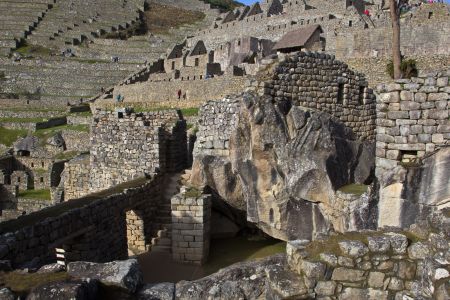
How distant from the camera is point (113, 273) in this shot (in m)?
5.14

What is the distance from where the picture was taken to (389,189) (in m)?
7.24

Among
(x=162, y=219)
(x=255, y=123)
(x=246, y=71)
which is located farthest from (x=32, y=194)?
(x=255, y=123)

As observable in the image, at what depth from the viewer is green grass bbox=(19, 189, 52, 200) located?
26388 millimetres

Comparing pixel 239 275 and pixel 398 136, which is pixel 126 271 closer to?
pixel 239 275

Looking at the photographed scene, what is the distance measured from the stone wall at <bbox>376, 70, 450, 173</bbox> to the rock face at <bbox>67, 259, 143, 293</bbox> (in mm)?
4351

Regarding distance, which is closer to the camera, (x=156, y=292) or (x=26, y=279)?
(x=26, y=279)

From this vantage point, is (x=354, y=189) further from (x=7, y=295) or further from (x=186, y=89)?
(x=186, y=89)

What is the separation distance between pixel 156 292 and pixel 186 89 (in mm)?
26567

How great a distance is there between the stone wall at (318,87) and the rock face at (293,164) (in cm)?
39

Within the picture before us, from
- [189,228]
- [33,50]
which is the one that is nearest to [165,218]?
[189,228]

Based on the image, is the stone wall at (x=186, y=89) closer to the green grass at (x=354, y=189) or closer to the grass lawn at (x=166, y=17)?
the green grass at (x=354, y=189)

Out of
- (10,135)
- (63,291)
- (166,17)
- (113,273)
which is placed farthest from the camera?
(166,17)

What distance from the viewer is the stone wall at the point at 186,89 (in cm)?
2719

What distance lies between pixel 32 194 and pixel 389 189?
24.7m
